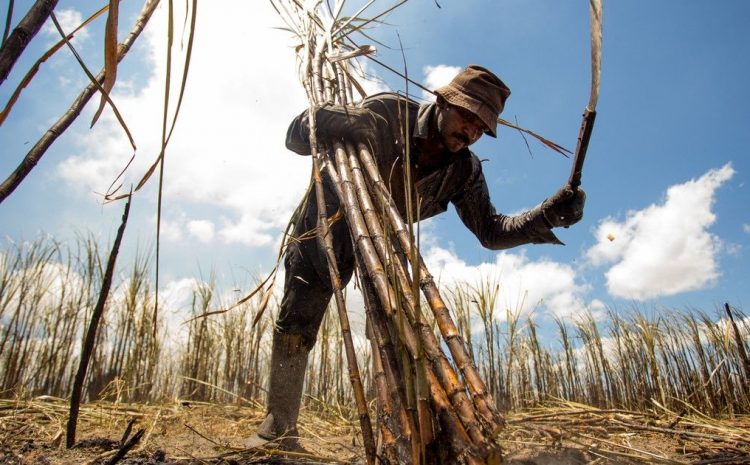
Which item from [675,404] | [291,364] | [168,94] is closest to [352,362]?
[168,94]

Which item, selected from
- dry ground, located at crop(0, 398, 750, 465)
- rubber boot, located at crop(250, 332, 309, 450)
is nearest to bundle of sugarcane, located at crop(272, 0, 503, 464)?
dry ground, located at crop(0, 398, 750, 465)

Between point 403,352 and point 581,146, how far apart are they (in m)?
0.87

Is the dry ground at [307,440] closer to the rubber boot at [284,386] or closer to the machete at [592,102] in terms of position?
the rubber boot at [284,386]

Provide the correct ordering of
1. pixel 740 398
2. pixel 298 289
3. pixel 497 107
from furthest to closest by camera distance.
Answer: pixel 740 398 → pixel 298 289 → pixel 497 107

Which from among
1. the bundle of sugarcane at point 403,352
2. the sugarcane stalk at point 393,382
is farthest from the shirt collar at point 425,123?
the sugarcane stalk at point 393,382

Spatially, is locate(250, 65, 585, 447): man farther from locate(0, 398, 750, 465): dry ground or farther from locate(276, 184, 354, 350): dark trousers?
locate(0, 398, 750, 465): dry ground

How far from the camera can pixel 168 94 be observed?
1.36ft

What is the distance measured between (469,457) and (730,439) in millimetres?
1787

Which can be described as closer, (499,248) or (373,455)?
(373,455)

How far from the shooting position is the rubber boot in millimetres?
2020

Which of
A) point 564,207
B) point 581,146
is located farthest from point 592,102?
point 564,207

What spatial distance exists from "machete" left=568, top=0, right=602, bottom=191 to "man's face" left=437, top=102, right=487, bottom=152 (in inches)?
16.6

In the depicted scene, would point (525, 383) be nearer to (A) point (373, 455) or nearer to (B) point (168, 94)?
(A) point (373, 455)

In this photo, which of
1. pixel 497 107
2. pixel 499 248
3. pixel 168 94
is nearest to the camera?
pixel 168 94
